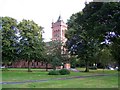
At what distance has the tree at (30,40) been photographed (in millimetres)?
42781

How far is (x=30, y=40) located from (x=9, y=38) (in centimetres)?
496

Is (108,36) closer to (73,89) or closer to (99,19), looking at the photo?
(99,19)

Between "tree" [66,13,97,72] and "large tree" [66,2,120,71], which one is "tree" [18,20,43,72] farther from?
"large tree" [66,2,120,71]

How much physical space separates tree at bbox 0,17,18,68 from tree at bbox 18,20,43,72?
5.03 ft

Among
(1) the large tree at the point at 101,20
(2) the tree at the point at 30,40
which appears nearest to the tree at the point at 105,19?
(1) the large tree at the point at 101,20

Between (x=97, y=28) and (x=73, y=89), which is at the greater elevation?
(x=97, y=28)

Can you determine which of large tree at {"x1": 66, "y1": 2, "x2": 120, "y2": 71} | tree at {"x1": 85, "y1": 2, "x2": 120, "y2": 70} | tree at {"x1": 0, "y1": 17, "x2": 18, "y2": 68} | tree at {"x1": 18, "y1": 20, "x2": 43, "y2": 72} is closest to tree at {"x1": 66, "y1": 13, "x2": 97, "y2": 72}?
tree at {"x1": 18, "y1": 20, "x2": 43, "y2": 72}

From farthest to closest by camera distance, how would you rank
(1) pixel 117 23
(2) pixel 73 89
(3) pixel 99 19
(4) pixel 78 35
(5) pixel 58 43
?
(4) pixel 78 35, (5) pixel 58 43, (3) pixel 99 19, (1) pixel 117 23, (2) pixel 73 89

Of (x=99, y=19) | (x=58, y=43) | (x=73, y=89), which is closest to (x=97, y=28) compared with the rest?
(x=99, y=19)

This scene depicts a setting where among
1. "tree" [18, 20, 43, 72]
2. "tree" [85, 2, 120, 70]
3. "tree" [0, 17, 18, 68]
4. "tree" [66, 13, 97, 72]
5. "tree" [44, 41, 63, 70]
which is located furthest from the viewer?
"tree" [66, 13, 97, 72]

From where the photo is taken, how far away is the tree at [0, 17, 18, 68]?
38.6m

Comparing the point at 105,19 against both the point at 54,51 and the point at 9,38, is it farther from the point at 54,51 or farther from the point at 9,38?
the point at 9,38

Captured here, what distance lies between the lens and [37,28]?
45562mm

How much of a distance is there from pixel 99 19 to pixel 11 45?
68.2 feet
